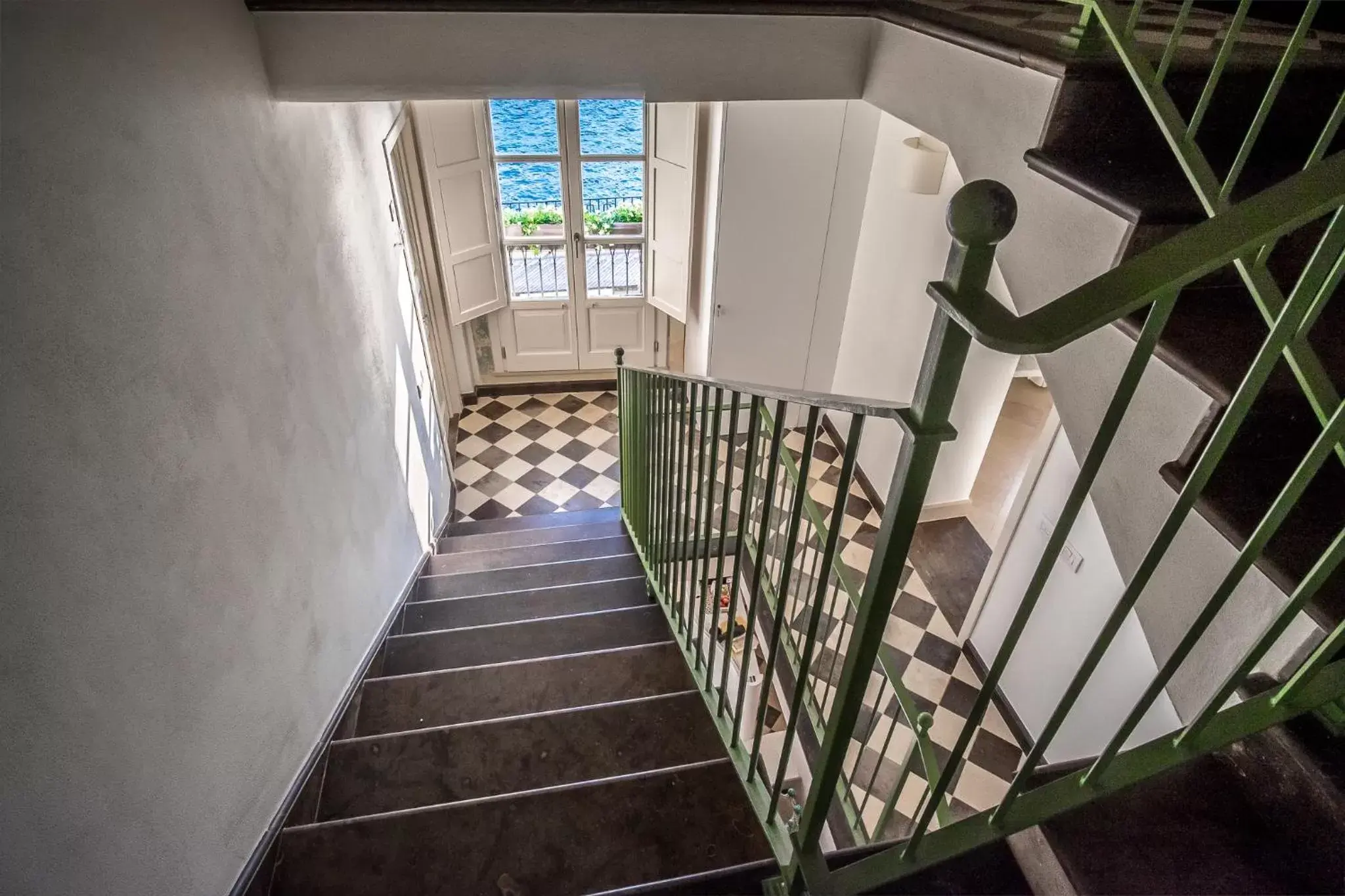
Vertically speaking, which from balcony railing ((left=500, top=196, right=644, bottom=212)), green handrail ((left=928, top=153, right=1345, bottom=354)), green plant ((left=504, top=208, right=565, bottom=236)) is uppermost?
green handrail ((left=928, top=153, right=1345, bottom=354))

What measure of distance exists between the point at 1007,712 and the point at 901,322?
7.08ft

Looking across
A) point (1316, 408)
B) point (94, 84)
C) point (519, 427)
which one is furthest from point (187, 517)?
point (519, 427)

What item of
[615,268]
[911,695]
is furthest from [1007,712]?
[615,268]

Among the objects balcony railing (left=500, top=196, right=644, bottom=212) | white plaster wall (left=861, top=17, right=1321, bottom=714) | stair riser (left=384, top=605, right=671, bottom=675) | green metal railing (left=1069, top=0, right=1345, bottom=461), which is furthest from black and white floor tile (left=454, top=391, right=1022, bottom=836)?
balcony railing (left=500, top=196, right=644, bottom=212)

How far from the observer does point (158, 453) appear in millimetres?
1362

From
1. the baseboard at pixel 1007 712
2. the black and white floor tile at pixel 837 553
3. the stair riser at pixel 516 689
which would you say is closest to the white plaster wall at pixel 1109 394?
the black and white floor tile at pixel 837 553

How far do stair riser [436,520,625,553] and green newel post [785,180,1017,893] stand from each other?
294cm

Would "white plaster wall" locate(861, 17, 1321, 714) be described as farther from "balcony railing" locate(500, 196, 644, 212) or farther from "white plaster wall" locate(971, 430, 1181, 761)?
"balcony railing" locate(500, 196, 644, 212)

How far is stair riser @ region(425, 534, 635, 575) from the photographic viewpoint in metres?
3.49

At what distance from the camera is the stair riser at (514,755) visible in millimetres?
1939

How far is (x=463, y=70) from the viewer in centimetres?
219

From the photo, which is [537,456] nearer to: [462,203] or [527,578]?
[462,203]

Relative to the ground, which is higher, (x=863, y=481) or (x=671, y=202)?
(x=671, y=202)

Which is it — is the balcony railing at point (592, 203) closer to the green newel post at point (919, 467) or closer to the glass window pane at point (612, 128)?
the glass window pane at point (612, 128)
